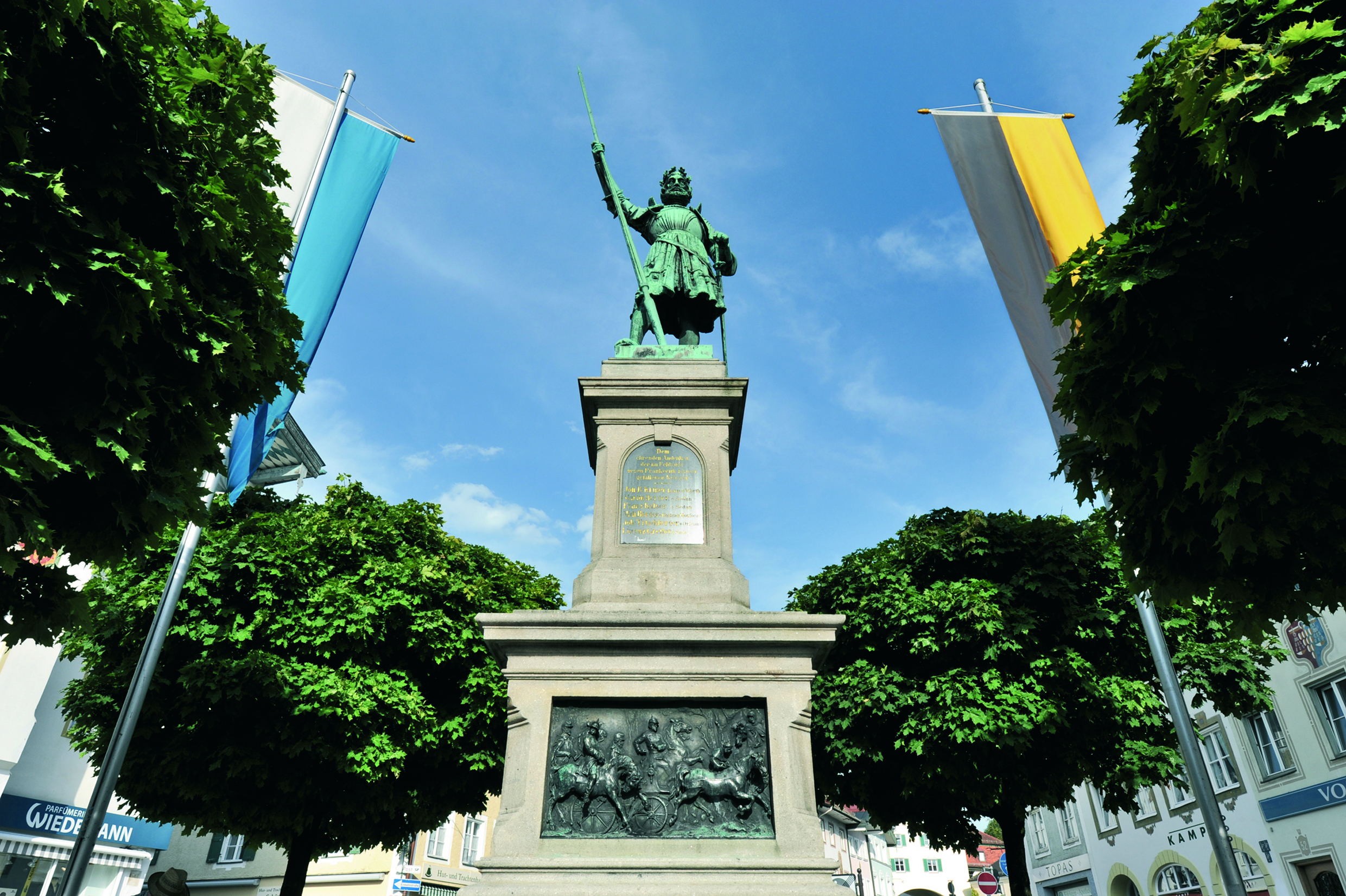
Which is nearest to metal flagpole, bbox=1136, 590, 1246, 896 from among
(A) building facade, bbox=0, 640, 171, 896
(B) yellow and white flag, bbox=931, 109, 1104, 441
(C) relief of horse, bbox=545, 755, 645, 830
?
(B) yellow and white flag, bbox=931, 109, 1104, 441

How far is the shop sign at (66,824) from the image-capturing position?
73.3 ft

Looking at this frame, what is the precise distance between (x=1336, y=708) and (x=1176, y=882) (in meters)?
10.9

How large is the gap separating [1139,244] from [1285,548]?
256 centimetres

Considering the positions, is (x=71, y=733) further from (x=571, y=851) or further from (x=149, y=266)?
(x=149, y=266)

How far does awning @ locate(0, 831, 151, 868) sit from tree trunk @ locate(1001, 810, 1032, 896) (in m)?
20.9

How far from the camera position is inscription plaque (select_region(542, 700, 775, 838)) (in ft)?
26.8

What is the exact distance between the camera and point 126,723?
12.0 metres

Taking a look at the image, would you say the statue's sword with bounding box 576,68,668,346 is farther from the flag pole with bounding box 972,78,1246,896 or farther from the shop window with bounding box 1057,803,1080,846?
the shop window with bounding box 1057,803,1080,846

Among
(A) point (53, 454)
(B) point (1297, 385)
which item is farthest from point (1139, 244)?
(A) point (53, 454)

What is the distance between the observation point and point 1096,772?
15273 mm

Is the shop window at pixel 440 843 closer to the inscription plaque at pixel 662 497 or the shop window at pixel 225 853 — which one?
the shop window at pixel 225 853

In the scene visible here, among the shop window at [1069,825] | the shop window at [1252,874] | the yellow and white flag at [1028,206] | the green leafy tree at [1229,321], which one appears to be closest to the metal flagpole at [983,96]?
the yellow and white flag at [1028,206]

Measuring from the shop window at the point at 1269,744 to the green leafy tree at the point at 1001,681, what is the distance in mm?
8053

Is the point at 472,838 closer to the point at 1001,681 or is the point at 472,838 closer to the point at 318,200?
the point at 1001,681
